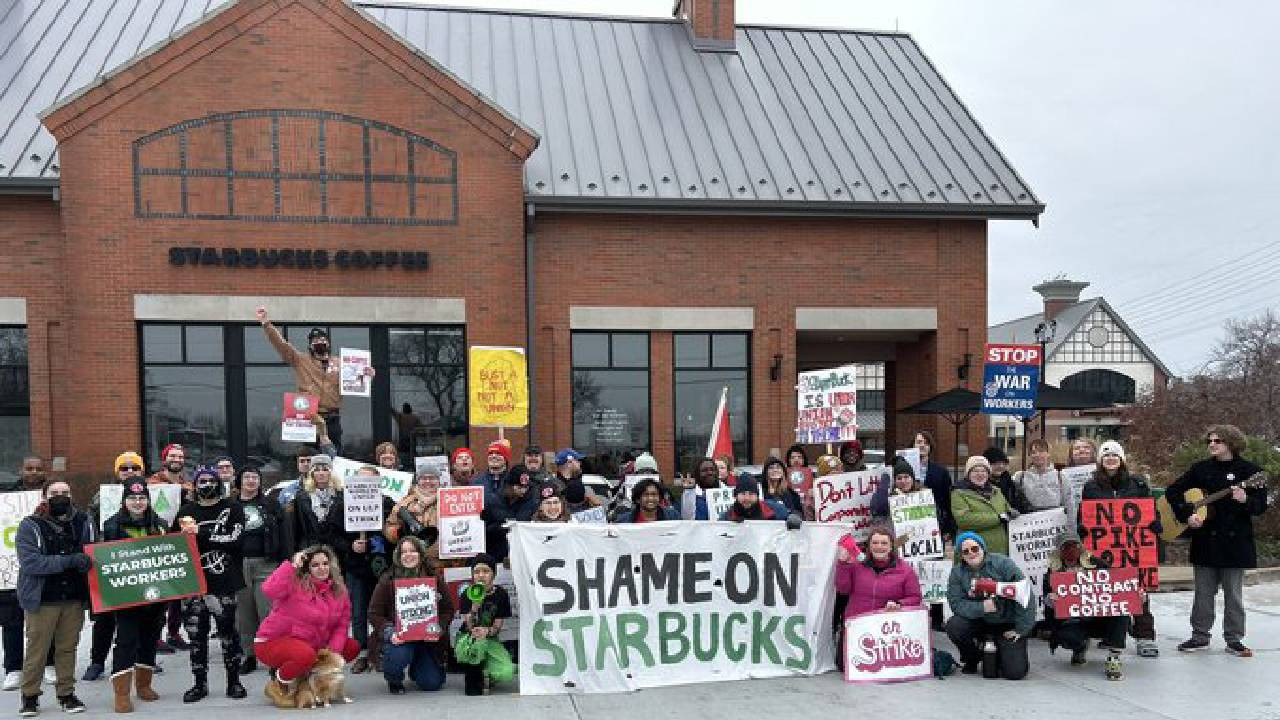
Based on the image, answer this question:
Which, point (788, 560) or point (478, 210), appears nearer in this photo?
point (788, 560)

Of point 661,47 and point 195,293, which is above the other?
point 661,47

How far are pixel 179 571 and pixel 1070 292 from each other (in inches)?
2457

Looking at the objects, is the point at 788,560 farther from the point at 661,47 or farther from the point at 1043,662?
the point at 661,47

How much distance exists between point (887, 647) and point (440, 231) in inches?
420

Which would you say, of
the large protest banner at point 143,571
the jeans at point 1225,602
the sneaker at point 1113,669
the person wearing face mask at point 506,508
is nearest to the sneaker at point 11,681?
the large protest banner at point 143,571

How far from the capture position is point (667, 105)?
18.2 meters

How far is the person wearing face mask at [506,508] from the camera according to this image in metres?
8.17

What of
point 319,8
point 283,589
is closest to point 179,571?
point 283,589

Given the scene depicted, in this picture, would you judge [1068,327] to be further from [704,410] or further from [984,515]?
[984,515]

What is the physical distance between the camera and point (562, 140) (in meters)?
16.9

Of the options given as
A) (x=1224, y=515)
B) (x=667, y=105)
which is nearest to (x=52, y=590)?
(x=1224, y=515)

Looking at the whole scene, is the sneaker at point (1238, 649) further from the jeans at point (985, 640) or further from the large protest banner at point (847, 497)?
the large protest banner at point (847, 497)

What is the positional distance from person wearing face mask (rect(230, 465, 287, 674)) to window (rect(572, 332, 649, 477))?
28.8ft

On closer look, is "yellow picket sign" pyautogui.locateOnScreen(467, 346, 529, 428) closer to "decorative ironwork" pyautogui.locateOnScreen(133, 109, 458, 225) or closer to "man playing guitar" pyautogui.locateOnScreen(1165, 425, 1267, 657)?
"decorative ironwork" pyautogui.locateOnScreen(133, 109, 458, 225)
